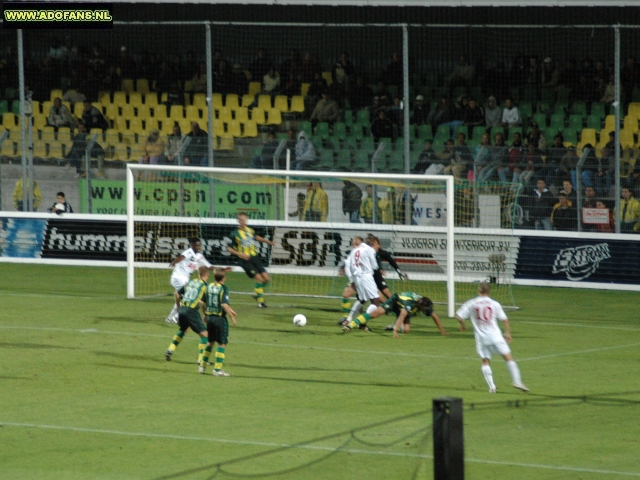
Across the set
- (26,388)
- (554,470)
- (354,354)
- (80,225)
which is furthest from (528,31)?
(554,470)

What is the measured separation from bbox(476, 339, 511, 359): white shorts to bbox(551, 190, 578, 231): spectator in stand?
11.3 m

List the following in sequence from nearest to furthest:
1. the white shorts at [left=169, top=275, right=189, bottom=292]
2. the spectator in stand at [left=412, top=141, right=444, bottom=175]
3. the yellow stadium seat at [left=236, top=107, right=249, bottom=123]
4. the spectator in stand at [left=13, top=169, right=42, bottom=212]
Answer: the white shorts at [left=169, top=275, right=189, bottom=292]
the spectator in stand at [left=412, top=141, right=444, bottom=175]
the spectator in stand at [left=13, top=169, right=42, bottom=212]
the yellow stadium seat at [left=236, top=107, right=249, bottom=123]

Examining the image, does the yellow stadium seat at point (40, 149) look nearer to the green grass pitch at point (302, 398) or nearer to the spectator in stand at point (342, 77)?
the green grass pitch at point (302, 398)

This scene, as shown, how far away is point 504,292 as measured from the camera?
78.1 feet

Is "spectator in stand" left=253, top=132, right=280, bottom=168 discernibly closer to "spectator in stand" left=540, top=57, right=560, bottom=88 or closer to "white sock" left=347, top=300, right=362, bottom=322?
"spectator in stand" left=540, top=57, right=560, bottom=88

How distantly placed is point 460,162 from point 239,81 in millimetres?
9590

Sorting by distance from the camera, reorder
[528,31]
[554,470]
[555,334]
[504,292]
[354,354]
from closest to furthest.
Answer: [554,470] → [354,354] → [555,334] → [504,292] → [528,31]

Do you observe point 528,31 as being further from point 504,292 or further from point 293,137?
point 504,292

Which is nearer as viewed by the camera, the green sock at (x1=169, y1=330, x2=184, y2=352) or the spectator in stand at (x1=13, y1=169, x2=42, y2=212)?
the green sock at (x1=169, y1=330, x2=184, y2=352)

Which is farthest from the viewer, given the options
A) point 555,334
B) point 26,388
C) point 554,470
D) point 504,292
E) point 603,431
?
A: point 504,292

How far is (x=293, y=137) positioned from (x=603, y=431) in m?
18.5

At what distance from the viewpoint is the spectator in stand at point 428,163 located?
25.5 metres

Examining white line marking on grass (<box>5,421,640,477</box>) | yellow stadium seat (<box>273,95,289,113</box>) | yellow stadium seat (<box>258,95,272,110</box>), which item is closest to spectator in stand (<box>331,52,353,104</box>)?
yellow stadium seat (<box>273,95,289,113</box>)

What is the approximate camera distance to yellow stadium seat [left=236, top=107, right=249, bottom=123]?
3123 cm
